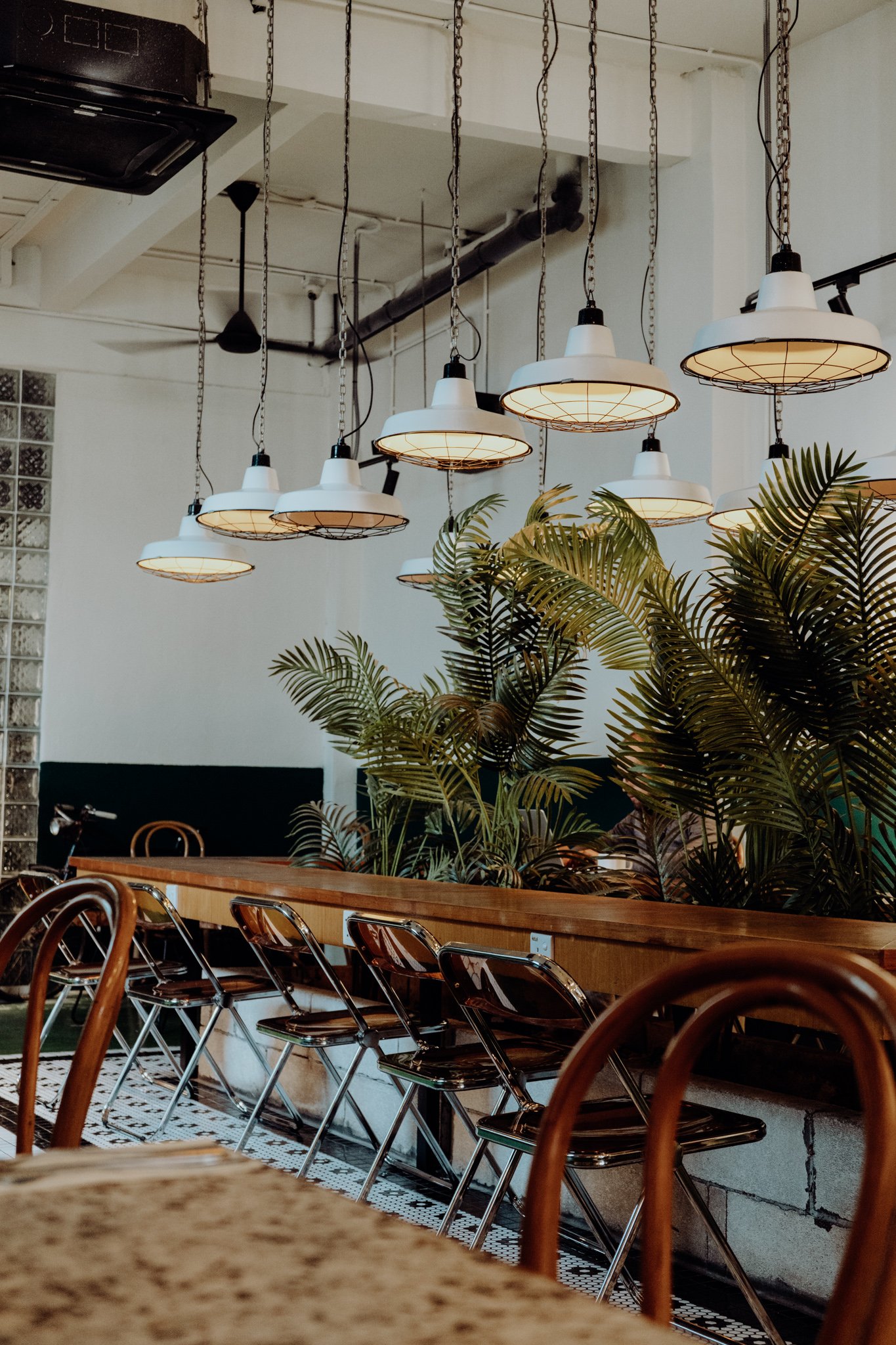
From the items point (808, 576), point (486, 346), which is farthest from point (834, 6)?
point (808, 576)

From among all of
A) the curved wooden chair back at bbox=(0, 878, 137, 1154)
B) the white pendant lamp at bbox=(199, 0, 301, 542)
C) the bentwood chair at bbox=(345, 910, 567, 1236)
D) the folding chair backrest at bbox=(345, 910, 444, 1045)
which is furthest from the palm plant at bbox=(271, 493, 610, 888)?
the curved wooden chair back at bbox=(0, 878, 137, 1154)

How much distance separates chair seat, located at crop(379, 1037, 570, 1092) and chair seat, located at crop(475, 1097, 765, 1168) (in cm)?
20

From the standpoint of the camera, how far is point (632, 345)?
7.75m

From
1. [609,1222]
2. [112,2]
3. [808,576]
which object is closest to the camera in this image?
[609,1222]

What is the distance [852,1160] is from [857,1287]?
230cm

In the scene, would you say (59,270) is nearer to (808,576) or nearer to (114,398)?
(114,398)

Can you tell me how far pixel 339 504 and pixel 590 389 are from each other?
1384 mm

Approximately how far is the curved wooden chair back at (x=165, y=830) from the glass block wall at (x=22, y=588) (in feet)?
2.32

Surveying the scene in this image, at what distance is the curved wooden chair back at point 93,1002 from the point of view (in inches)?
56.6

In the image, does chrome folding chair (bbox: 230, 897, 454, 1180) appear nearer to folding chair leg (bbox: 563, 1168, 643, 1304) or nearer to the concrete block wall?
the concrete block wall

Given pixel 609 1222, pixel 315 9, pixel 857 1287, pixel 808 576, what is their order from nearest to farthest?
1. pixel 857 1287
2. pixel 609 1222
3. pixel 808 576
4. pixel 315 9

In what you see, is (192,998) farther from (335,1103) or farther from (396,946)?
(396,946)

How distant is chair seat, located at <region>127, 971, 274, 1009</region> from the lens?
14.9 ft

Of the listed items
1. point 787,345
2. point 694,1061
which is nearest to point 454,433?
point 787,345
